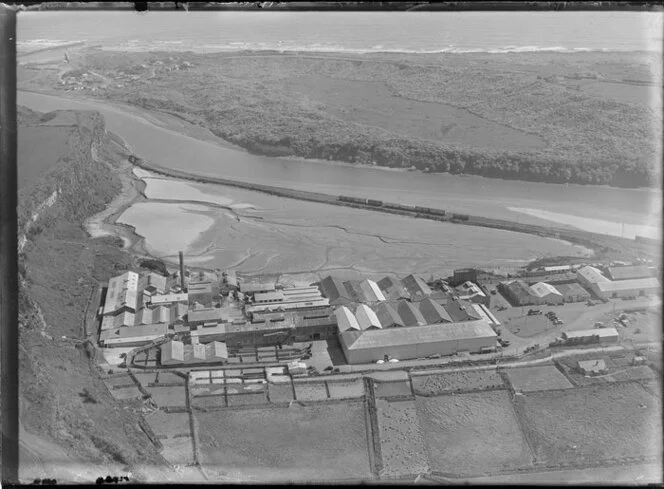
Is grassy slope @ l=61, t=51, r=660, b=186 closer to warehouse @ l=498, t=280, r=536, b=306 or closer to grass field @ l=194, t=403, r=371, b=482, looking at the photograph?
warehouse @ l=498, t=280, r=536, b=306

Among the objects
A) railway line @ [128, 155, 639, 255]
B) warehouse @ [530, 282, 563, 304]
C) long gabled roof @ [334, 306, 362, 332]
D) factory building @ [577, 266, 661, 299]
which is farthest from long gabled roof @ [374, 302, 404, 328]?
railway line @ [128, 155, 639, 255]

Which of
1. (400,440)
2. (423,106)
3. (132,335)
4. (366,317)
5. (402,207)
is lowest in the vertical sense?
(400,440)

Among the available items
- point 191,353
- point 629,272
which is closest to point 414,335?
point 191,353

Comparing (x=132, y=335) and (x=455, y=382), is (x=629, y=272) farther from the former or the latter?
(x=132, y=335)

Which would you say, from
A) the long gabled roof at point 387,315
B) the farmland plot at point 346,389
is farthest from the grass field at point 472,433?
the long gabled roof at point 387,315

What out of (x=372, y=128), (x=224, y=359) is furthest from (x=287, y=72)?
(x=224, y=359)

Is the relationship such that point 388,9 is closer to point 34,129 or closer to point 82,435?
point 82,435
